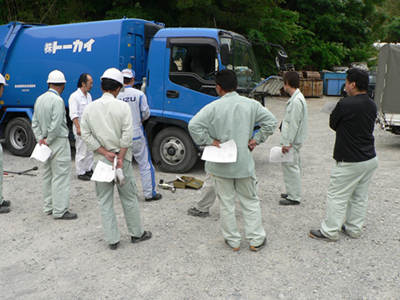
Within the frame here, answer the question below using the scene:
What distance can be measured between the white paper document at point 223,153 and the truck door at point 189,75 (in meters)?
2.78

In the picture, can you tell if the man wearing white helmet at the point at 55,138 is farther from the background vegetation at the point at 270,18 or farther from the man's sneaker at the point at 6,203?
the background vegetation at the point at 270,18

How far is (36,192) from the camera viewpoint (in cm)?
600

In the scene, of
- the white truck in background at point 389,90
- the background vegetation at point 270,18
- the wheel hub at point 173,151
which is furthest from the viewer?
the background vegetation at point 270,18

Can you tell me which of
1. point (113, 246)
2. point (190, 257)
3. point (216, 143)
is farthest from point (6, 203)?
point (216, 143)

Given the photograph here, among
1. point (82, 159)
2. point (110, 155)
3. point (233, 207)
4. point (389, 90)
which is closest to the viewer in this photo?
point (110, 155)

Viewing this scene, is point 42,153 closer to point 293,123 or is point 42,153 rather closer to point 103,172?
point 103,172

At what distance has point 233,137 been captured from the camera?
3.74 m

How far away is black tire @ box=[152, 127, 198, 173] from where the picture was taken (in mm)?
6805

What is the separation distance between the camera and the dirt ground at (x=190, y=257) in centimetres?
329

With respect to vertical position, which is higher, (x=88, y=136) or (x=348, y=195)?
(x=88, y=136)

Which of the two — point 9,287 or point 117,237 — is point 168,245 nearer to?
point 117,237

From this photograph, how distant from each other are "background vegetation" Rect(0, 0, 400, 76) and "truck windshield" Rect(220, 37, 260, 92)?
127 centimetres

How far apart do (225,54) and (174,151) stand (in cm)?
195

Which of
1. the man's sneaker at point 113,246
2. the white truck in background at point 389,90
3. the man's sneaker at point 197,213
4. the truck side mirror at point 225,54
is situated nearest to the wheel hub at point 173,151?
the truck side mirror at point 225,54
